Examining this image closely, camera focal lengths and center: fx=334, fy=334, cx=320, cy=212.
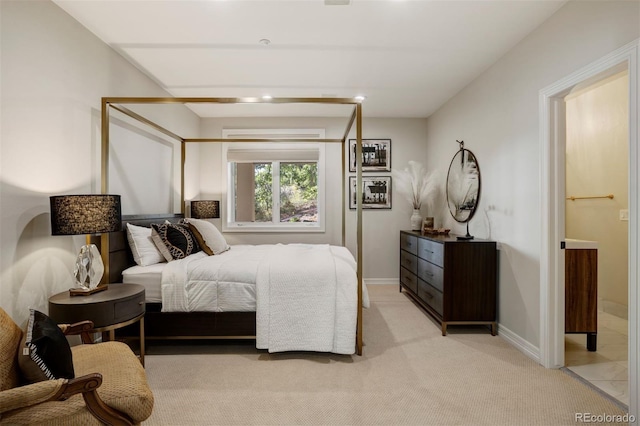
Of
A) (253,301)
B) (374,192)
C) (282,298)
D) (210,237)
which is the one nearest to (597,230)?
(374,192)

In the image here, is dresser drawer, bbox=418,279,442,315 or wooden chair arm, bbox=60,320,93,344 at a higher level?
wooden chair arm, bbox=60,320,93,344

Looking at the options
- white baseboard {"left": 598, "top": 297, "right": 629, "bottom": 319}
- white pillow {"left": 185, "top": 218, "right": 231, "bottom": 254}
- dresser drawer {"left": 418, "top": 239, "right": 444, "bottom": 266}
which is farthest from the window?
white baseboard {"left": 598, "top": 297, "right": 629, "bottom": 319}

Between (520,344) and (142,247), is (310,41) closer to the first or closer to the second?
(142,247)

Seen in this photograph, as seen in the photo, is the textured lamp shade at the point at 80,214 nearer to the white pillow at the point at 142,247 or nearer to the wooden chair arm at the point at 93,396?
the white pillow at the point at 142,247

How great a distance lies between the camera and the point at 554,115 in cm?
247

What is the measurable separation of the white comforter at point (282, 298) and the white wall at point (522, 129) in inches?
57.6

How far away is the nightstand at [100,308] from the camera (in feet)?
6.70

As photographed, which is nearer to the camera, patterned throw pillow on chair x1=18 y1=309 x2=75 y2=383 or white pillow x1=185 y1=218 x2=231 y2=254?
patterned throw pillow on chair x1=18 y1=309 x2=75 y2=383

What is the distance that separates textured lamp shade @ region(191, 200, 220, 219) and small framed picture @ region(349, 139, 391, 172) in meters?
2.12

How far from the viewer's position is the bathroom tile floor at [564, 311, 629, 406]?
221cm

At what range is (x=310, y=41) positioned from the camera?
2.83 metres

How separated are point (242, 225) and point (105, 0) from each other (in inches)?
132

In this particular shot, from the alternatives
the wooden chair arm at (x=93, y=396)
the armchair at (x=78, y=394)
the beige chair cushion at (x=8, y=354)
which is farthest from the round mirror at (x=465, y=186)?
the beige chair cushion at (x=8, y=354)

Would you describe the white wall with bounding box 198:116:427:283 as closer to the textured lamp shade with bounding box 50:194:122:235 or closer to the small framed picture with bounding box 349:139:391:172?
the small framed picture with bounding box 349:139:391:172
